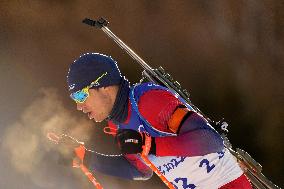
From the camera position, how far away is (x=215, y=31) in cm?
666

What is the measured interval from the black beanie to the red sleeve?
1.19ft

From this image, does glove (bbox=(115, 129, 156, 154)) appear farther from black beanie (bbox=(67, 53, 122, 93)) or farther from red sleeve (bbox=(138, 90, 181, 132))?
black beanie (bbox=(67, 53, 122, 93))

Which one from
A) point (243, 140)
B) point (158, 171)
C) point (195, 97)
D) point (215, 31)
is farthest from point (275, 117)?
point (158, 171)

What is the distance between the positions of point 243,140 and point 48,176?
12.5ft

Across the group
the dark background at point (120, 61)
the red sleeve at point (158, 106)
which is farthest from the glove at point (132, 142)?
the dark background at point (120, 61)

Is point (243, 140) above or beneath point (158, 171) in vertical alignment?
beneath

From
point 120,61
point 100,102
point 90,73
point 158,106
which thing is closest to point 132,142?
point 158,106

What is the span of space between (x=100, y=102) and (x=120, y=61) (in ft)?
→ 13.3

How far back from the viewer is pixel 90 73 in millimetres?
2621

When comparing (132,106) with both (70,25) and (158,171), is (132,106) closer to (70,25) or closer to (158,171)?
(158,171)

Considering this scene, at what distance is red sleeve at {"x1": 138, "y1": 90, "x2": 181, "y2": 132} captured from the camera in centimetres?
229

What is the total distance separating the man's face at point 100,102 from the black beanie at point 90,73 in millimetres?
48

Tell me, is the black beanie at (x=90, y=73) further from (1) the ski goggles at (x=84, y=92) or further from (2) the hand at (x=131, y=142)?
(2) the hand at (x=131, y=142)

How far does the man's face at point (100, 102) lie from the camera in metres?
2.62
